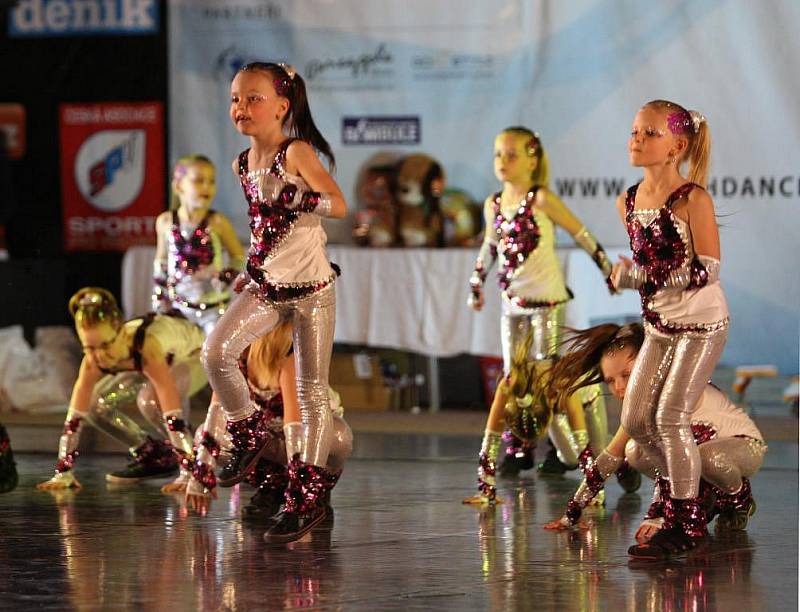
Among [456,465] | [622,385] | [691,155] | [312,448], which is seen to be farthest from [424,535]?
[456,465]

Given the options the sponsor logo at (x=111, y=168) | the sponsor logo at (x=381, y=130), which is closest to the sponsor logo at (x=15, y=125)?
the sponsor logo at (x=111, y=168)

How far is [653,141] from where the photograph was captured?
4.87m

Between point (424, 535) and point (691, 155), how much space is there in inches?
58.4

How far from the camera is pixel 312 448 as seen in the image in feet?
16.8

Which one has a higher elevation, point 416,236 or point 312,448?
point 416,236

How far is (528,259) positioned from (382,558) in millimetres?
2256

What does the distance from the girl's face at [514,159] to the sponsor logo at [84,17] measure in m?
4.44

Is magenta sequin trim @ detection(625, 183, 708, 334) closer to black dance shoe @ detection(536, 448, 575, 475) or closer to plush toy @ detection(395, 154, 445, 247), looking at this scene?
black dance shoe @ detection(536, 448, 575, 475)

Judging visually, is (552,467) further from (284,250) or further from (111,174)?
(111,174)

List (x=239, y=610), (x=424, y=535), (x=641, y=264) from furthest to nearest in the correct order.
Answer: (x=424, y=535) → (x=641, y=264) → (x=239, y=610)

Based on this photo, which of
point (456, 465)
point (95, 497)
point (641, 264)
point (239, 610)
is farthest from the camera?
point (456, 465)

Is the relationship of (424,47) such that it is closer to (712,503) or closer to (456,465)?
(456,465)

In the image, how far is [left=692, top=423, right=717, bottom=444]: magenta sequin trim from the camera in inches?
207

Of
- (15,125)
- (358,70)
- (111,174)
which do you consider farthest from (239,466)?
(15,125)
